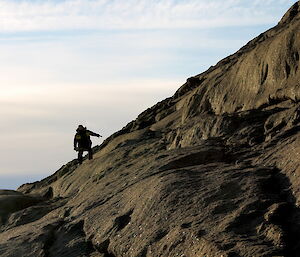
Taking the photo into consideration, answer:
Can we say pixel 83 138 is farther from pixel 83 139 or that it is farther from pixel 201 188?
pixel 201 188

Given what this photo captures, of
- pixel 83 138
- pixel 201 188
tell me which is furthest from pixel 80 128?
pixel 201 188

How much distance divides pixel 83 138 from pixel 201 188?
21.6m

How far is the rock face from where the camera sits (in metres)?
18.2

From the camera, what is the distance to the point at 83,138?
1642 inches

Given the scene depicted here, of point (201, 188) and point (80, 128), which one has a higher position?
point (80, 128)

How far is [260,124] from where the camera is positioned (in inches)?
1079

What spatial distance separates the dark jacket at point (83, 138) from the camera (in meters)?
41.5

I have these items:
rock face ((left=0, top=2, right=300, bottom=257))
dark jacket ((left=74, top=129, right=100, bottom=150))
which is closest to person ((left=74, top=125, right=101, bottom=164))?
dark jacket ((left=74, top=129, right=100, bottom=150))

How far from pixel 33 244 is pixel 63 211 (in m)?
3.33

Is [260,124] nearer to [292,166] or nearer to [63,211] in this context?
[292,166]

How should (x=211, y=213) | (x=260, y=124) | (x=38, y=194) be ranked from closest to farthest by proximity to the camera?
(x=211, y=213) → (x=260, y=124) → (x=38, y=194)

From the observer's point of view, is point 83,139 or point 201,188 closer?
point 201,188

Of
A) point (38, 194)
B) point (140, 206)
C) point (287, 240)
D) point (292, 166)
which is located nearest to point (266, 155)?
point (292, 166)

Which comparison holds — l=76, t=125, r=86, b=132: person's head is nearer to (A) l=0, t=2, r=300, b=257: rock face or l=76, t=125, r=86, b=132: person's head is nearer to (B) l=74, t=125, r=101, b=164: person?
(B) l=74, t=125, r=101, b=164: person
